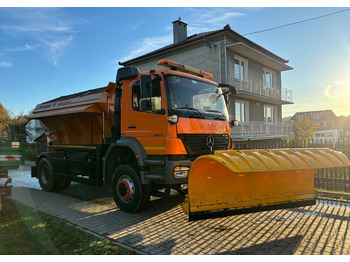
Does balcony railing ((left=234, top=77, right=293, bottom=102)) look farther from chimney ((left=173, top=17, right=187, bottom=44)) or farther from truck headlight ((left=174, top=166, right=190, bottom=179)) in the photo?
truck headlight ((left=174, top=166, right=190, bottom=179))

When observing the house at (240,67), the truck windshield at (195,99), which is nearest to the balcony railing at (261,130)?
the house at (240,67)

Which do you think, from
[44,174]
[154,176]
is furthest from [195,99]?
[44,174]

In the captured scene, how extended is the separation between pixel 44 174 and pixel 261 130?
14.9 m

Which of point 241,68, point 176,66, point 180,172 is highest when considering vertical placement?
point 241,68

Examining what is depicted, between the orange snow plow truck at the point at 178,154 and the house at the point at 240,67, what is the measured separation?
1123cm

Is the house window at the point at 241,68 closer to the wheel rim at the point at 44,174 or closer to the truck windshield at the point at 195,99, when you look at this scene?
→ the truck windshield at the point at 195,99

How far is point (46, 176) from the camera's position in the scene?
813cm

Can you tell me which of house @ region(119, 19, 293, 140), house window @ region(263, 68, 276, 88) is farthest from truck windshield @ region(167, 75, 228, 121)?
house window @ region(263, 68, 276, 88)

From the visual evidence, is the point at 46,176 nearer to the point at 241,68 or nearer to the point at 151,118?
the point at 151,118

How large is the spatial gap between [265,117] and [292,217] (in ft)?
59.6

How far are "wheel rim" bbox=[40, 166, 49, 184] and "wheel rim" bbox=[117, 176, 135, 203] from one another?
12.0 feet

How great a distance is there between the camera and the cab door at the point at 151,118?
4.99m

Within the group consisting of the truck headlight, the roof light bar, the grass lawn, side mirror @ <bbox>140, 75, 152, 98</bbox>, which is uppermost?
the roof light bar

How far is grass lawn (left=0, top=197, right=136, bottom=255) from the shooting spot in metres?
3.65
